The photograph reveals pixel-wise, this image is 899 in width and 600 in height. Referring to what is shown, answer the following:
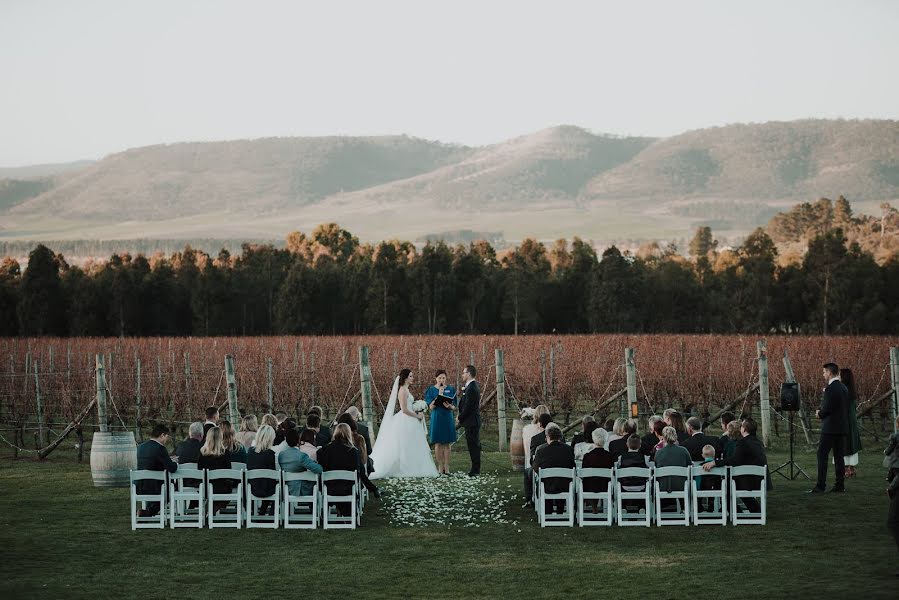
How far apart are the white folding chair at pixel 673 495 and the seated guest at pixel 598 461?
54cm

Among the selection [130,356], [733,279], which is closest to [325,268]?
[733,279]

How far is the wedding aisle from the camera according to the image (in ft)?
45.7

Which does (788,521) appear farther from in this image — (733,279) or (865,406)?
(733,279)

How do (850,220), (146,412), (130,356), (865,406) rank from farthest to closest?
(850,220), (130,356), (146,412), (865,406)

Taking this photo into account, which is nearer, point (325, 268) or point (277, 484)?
point (277, 484)

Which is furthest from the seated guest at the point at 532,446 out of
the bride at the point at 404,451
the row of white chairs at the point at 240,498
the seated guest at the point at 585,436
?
the bride at the point at 404,451

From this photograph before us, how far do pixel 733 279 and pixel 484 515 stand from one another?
73638 mm

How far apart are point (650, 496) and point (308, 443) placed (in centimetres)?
411

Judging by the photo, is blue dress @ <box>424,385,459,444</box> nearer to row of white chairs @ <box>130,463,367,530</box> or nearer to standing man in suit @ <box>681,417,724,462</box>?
row of white chairs @ <box>130,463,367,530</box>

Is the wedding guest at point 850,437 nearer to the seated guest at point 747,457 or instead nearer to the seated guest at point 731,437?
the seated guest at point 731,437

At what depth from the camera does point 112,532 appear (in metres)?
13.3

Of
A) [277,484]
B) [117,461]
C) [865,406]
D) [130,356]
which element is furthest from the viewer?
[130,356]

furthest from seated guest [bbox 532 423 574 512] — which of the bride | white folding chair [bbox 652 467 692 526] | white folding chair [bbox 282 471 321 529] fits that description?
the bride

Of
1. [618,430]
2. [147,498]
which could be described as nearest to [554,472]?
[618,430]
